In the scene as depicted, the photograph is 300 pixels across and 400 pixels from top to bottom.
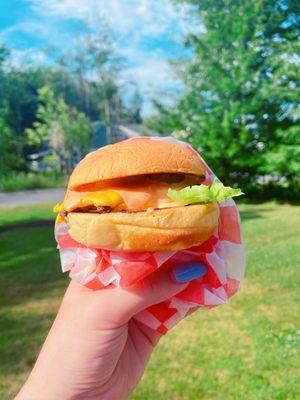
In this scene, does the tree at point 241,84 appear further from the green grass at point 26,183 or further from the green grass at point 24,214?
the green grass at point 26,183

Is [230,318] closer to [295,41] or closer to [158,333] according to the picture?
[158,333]

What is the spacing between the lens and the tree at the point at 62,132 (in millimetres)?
48812

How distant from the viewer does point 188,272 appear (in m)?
2.05

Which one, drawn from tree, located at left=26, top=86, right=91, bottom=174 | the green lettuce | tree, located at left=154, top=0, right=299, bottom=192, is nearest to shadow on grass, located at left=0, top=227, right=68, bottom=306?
the green lettuce

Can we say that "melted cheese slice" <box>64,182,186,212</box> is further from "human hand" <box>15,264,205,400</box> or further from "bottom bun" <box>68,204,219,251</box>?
"human hand" <box>15,264,205,400</box>

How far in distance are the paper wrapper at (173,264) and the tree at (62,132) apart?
47073 mm

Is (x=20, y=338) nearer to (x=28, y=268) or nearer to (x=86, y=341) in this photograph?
(x=28, y=268)

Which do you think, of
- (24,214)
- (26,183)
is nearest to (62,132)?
(26,183)

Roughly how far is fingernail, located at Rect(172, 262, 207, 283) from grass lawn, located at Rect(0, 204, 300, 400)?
8.15 feet

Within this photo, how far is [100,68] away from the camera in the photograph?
179 ft

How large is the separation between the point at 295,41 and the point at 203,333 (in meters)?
18.1

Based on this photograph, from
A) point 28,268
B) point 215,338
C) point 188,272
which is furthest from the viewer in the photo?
point 28,268

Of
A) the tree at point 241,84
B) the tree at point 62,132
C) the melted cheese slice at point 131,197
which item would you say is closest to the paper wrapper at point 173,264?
the melted cheese slice at point 131,197

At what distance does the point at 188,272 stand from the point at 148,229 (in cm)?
29
